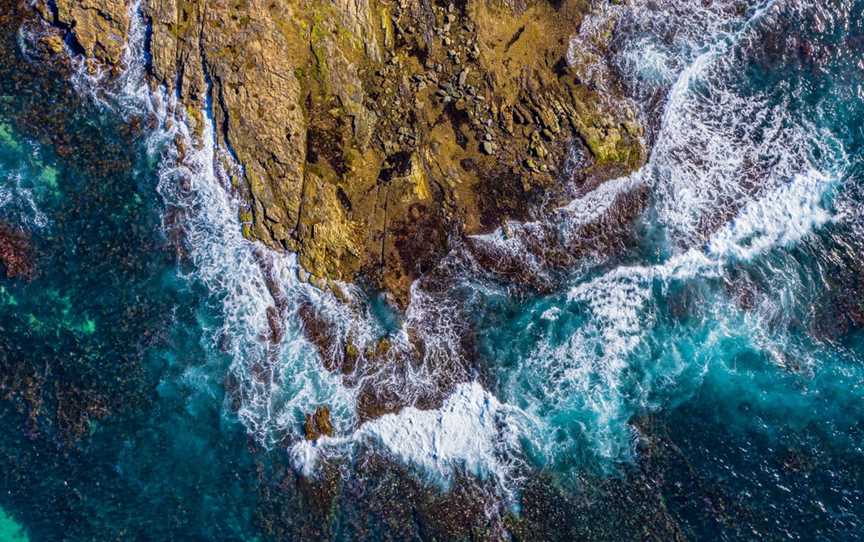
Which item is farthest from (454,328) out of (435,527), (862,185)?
(862,185)

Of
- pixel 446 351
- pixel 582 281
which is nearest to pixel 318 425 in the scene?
pixel 446 351

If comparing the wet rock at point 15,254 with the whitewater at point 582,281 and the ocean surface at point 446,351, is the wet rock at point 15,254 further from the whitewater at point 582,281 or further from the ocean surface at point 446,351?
the whitewater at point 582,281

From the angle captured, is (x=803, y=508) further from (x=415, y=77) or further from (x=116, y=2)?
(x=116, y=2)

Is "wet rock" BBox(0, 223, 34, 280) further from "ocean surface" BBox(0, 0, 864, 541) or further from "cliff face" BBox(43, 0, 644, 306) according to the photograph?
"cliff face" BBox(43, 0, 644, 306)

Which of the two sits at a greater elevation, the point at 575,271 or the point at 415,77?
the point at 415,77

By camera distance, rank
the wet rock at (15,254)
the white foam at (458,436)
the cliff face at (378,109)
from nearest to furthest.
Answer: the cliff face at (378,109)
the wet rock at (15,254)
the white foam at (458,436)

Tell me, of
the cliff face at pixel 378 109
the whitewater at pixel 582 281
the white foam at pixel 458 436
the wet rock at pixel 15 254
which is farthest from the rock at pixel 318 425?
the wet rock at pixel 15 254
